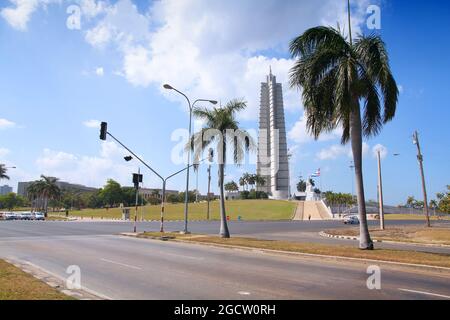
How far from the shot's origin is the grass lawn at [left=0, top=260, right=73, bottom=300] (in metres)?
7.77

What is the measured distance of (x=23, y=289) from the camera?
8406mm

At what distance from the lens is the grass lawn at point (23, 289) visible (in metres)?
7.77

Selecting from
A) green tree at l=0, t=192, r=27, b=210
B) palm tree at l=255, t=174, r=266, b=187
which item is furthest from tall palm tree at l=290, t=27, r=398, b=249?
green tree at l=0, t=192, r=27, b=210

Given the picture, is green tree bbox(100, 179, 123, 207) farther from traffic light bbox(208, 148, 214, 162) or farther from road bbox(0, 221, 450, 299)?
road bbox(0, 221, 450, 299)

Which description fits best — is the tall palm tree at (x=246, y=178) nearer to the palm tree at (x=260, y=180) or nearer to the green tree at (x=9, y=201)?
the palm tree at (x=260, y=180)

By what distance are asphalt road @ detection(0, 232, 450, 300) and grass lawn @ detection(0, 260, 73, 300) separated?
106 centimetres

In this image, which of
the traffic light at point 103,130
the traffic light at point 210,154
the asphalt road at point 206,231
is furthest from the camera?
the traffic light at point 210,154

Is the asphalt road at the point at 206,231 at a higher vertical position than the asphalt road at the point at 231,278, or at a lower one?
higher

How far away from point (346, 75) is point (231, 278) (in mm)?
11031

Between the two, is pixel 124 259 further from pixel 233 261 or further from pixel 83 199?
pixel 83 199

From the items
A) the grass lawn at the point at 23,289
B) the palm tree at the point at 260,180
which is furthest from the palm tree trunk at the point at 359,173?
the palm tree at the point at 260,180

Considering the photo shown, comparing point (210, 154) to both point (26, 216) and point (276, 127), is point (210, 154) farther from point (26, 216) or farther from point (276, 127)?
point (276, 127)

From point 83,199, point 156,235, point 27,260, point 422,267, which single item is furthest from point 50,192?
point 422,267
